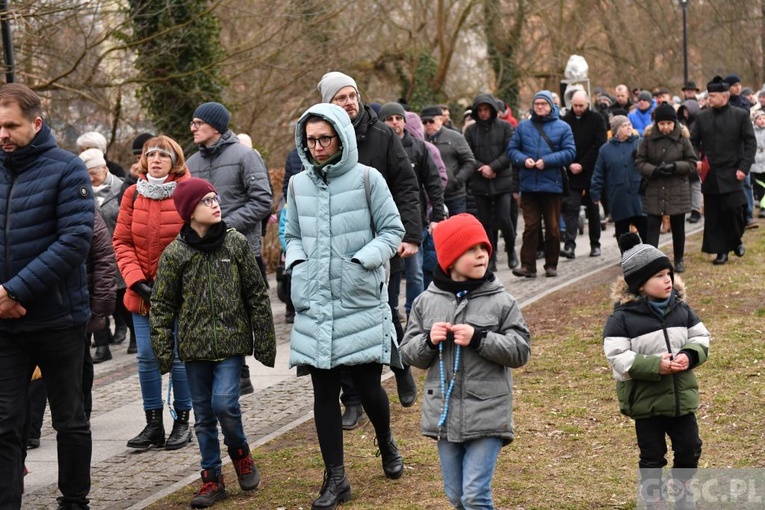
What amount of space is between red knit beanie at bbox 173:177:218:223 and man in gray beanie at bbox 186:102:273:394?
1.65 meters

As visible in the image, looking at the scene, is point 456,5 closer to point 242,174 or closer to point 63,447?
point 242,174

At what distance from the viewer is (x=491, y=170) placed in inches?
569

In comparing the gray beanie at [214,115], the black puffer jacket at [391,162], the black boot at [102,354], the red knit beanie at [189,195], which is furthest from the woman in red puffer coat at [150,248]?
the black boot at [102,354]

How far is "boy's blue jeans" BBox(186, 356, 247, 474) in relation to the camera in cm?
648

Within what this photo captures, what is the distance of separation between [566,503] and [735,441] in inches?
56.5

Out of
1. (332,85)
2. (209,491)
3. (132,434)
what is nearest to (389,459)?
A: (209,491)

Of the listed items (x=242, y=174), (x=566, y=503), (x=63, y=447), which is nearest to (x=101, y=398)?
(x=242, y=174)

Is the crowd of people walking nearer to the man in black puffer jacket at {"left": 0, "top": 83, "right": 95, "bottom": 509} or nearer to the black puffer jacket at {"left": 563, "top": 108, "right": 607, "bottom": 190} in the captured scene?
the man in black puffer jacket at {"left": 0, "top": 83, "right": 95, "bottom": 509}

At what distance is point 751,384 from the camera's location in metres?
8.30

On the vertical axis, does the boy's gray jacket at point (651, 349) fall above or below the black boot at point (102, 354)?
above

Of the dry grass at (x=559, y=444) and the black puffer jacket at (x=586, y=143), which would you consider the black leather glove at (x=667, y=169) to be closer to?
the black puffer jacket at (x=586, y=143)

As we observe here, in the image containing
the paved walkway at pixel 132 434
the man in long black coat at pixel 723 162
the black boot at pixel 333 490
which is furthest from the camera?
the man in long black coat at pixel 723 162

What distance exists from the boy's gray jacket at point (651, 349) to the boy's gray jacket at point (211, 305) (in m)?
1.99

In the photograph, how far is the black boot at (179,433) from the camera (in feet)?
25.7
